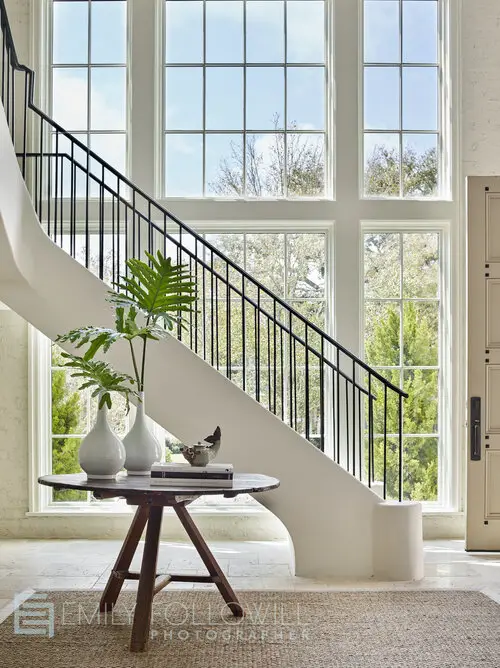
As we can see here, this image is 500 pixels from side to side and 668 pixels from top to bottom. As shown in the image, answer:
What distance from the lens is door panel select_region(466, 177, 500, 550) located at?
A: 568 centimetres

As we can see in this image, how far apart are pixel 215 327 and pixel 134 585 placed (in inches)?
85.7

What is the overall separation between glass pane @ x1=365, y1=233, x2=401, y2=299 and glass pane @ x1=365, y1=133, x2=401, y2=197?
0.37m

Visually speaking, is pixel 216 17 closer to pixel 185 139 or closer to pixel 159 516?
pixel 185 139

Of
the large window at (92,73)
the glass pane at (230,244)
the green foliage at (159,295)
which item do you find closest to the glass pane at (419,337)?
the glass pane at (230,244)

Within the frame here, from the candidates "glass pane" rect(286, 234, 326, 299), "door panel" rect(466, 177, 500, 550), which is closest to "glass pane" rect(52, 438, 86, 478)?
"glass pane" rect(286, 234, 326, 299)

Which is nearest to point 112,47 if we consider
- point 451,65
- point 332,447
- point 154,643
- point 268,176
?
point 268,176

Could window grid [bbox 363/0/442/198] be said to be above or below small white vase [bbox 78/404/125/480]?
above

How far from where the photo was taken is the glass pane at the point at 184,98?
6.28m

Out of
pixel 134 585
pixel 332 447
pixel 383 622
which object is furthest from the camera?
pixel 332 447

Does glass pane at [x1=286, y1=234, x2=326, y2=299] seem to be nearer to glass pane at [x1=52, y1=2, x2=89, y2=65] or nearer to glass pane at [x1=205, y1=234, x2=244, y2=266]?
glass pane at [x1=205, y1=234, x2=244, y2=266]

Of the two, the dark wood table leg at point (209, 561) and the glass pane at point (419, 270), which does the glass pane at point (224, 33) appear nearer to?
the glass pane at point (419, 270)

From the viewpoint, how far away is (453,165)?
6.16 meters

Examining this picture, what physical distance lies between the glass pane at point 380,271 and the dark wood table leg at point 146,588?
314 centimetres

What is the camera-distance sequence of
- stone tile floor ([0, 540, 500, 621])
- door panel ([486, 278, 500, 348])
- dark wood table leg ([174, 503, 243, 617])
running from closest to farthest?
dark wood table leg ([174, 503, 243, 617]) → stone tile floor ([0, 540, 500, 621]) → door panel ([486, 278, 500, 348])
